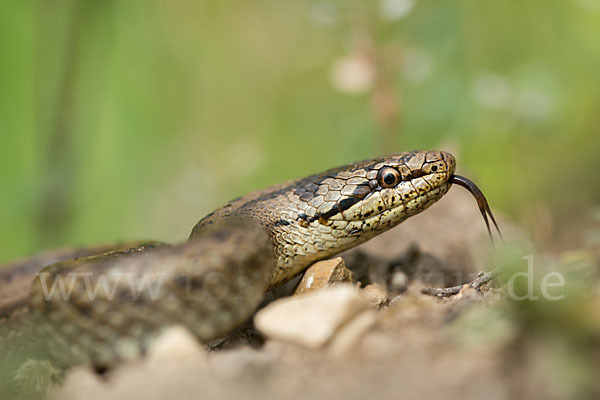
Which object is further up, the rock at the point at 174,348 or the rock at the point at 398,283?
the rock at the point at 174,348

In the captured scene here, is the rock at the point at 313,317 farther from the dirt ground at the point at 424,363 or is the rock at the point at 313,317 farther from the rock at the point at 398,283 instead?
the rock at the point at 398,283

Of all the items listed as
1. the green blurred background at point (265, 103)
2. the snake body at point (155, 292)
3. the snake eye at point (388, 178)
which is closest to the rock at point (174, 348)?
the snake body at point (155, 292)

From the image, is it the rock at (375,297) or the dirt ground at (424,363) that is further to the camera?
the rock at (375,297)

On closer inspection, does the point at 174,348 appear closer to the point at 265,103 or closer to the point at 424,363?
the point at 424,363

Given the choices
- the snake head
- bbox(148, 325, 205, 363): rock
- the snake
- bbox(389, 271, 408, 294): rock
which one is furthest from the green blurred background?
bbox(148, 325, 205, 363): rock

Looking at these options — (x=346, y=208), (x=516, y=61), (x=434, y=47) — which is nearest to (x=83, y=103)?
(x=434, y=47)

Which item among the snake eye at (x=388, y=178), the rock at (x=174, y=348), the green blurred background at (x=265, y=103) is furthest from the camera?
the green blurred background at (x=265, y=103)

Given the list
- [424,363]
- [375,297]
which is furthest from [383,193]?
[424,363]
